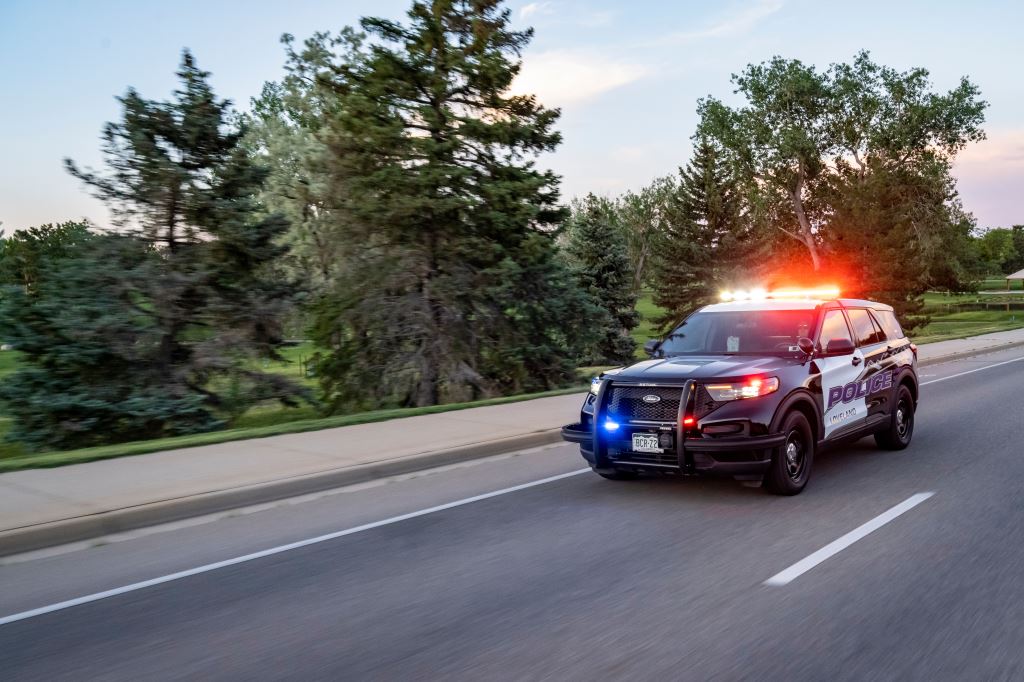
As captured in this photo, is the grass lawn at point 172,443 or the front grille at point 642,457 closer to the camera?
the front grille at point 642,457

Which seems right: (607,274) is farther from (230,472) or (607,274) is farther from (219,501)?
(219,501)

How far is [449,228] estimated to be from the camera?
74.7 feet

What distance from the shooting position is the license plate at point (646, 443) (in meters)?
7.52

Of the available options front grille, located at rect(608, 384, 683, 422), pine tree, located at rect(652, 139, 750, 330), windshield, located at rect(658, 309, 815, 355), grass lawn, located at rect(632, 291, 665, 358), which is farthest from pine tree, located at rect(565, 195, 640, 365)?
front grille, located at rect(608, 384, 683, 422)

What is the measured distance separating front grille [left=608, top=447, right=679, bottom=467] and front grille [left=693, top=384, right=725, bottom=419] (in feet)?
1.38

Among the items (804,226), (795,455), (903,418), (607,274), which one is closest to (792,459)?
(795,455)

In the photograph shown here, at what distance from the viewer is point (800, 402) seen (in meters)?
7.91

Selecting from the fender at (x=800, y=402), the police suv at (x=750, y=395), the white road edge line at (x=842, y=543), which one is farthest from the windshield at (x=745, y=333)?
the white road edge line at (x=842, y=543)

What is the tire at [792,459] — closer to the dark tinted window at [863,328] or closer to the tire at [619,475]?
the tire at [619,475]

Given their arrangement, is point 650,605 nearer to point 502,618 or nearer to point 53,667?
point 502,618

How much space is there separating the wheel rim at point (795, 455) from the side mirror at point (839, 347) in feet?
3.51

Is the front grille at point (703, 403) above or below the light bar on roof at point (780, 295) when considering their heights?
below

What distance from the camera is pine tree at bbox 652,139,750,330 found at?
54.6 m

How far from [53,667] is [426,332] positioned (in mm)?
18461
